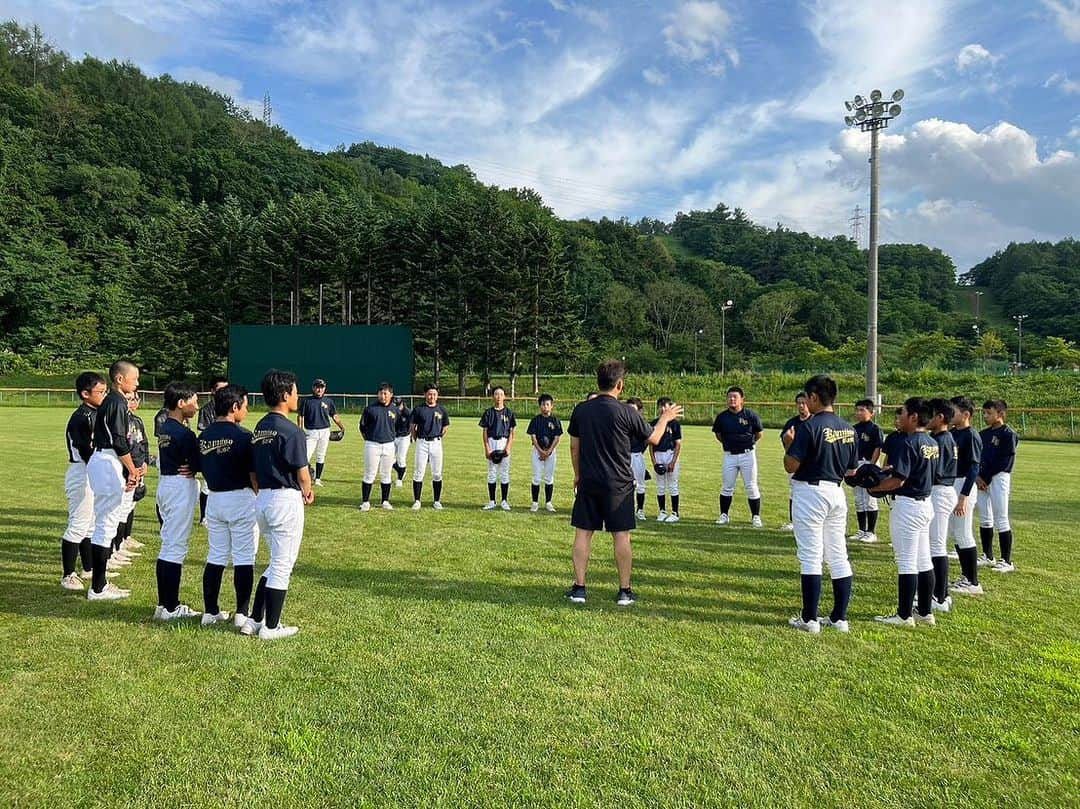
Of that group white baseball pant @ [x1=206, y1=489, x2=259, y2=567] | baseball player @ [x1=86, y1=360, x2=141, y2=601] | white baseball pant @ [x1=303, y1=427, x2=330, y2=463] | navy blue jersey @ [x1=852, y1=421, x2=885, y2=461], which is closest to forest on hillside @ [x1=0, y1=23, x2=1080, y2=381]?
white baseball pant @ [x1=303, y1=427, x2=330, y2=463]

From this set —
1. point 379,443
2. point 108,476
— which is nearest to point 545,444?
point 379,443

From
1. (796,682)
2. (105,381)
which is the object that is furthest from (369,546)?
(796,682)

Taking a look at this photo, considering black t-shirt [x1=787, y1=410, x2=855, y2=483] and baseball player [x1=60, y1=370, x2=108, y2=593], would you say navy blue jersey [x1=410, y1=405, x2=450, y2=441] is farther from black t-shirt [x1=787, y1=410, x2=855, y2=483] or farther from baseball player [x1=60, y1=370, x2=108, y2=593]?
black t-shirt [x1=787, y1=410, x2=855, y2=483]

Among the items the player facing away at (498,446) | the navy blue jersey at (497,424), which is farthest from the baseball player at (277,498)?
the navy blue jersey at (497,424)

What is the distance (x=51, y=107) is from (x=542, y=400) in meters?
108

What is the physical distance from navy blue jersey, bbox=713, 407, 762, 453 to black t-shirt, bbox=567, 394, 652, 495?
432cm

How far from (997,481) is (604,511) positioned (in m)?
5.27

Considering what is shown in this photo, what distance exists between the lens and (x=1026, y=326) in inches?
3952

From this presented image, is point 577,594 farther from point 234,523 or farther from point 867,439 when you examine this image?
point 867,439

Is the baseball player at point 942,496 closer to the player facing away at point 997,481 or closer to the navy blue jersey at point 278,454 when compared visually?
the player facing away at point 997,481

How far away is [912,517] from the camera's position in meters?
5.82

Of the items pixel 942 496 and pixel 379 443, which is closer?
pixel 942 496

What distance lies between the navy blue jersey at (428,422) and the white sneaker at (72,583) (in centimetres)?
568

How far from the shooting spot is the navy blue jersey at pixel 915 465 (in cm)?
579
